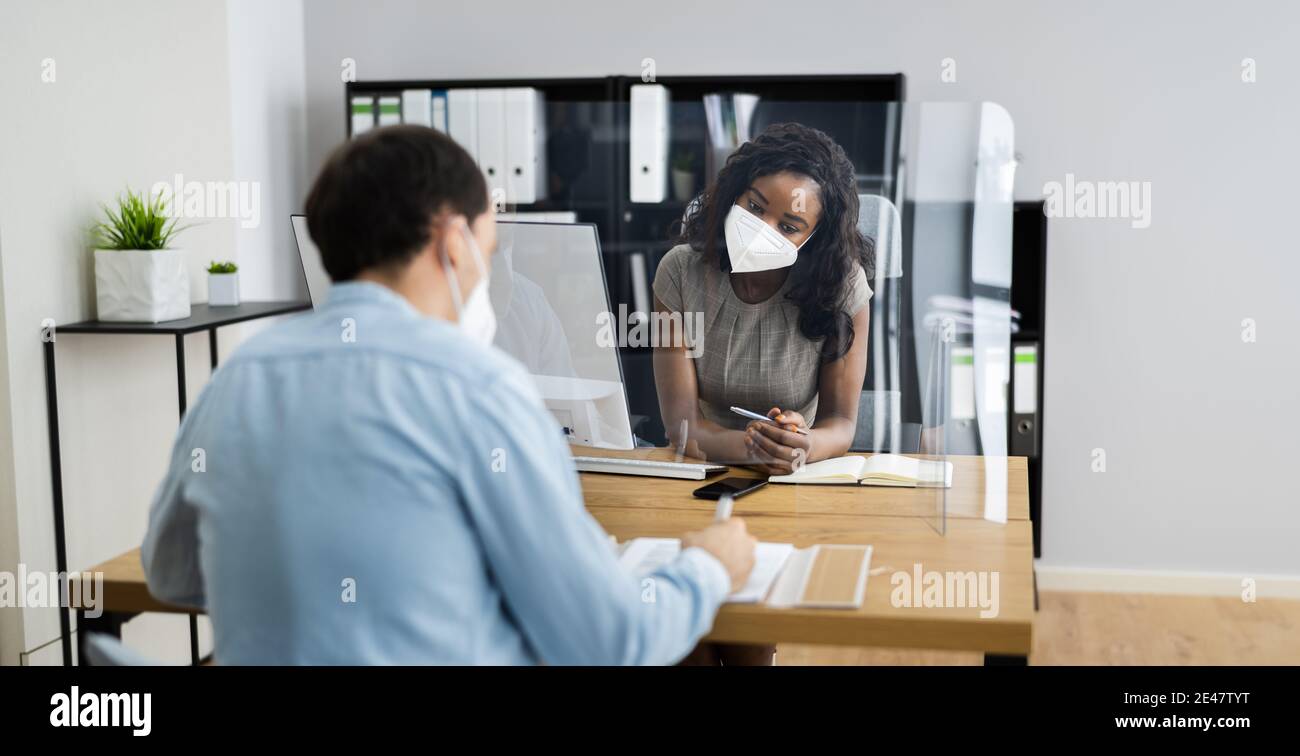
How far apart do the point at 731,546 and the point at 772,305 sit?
799 mm

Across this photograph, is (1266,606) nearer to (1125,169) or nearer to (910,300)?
(1125,169)

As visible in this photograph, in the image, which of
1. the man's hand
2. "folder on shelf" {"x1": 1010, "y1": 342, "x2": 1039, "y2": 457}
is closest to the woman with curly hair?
the man's hand

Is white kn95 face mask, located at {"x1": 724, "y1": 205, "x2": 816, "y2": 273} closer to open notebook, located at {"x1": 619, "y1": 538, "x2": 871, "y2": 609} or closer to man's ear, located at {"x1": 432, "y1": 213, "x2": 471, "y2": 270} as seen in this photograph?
open notebook, located at {"x1": 619, "y1": 538, "x2": 871, "y2": 609}

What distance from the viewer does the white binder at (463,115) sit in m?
3.52

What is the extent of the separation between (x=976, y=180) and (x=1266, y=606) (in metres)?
2.18

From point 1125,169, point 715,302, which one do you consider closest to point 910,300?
point 715,302

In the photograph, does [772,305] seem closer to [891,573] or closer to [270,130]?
[891,573]

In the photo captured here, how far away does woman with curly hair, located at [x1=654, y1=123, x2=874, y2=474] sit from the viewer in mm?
2029

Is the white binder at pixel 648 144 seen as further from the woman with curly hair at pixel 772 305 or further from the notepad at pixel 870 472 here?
the notepad at pixel 870 472

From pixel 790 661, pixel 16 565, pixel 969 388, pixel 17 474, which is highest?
pixel 969 388

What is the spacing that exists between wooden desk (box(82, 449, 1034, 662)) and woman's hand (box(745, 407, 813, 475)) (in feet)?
0.15

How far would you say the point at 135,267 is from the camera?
2691 millimetres
